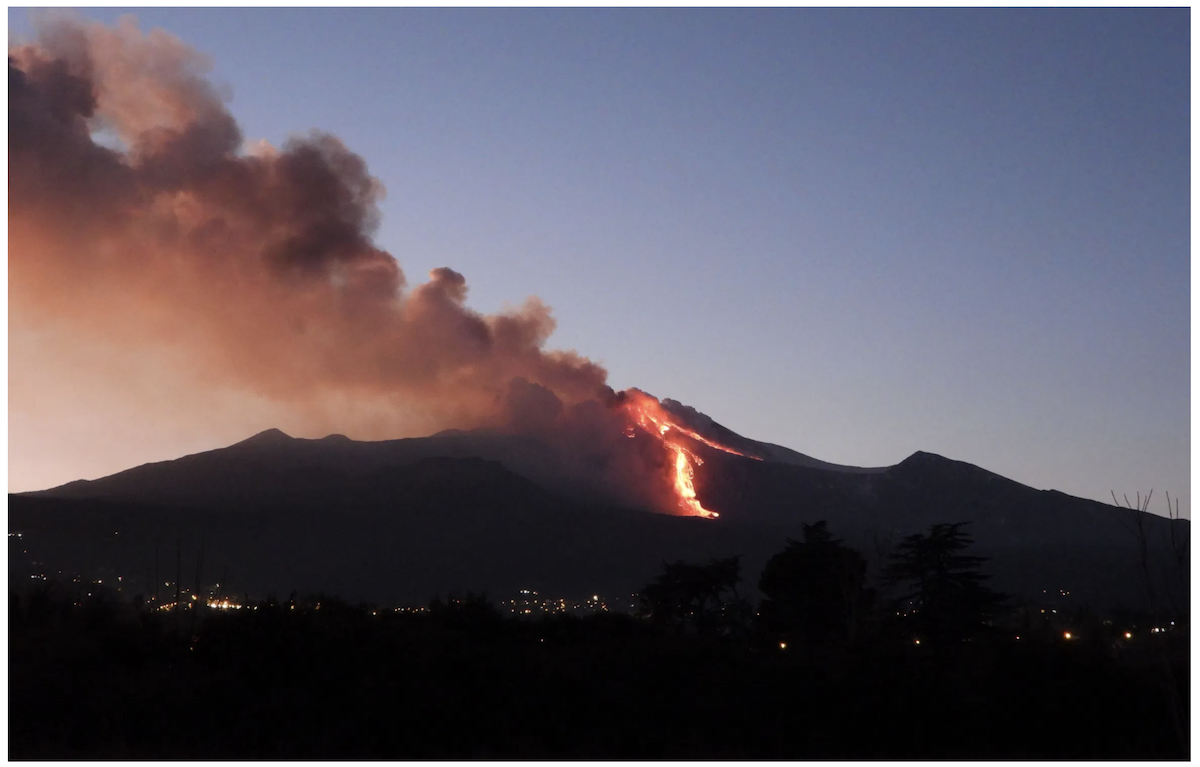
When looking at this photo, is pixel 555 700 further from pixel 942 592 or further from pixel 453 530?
pixel 453 530

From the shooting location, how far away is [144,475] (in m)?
181

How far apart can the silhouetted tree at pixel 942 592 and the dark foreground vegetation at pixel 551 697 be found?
49.9 ft

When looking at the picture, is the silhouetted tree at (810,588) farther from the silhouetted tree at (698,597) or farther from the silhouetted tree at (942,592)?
the silhouetted tree at (942,592)

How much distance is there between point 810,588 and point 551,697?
Result: 25.5 metres

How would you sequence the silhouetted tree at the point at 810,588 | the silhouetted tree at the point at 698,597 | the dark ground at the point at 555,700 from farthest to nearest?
the silhouetted tree at the point at 698,597 → the silhouetted tree at the point at 810,588 → the dark ground at the point at 555,700

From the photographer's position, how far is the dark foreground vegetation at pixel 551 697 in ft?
49.1

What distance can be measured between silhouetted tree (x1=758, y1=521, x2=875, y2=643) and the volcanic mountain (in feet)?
180

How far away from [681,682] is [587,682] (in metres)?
1.78

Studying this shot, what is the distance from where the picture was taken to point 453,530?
15200 cm

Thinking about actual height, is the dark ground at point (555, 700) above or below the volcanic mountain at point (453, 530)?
below

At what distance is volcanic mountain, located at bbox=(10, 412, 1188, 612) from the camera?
11794cm

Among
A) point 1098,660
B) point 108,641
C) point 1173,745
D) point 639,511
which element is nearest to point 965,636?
point 1098,660

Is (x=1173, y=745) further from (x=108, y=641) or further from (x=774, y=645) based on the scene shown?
(x=108, y=641)

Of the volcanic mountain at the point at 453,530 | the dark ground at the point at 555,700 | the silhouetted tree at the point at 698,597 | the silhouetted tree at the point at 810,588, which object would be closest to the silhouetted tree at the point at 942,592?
the silhouetted tree at the point at 810,588
